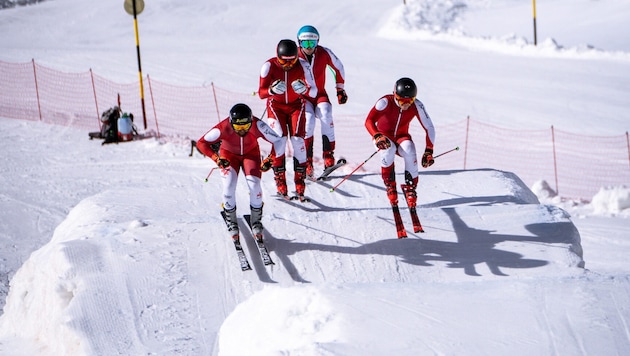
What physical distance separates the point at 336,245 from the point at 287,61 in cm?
236

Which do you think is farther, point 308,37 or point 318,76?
point 318,76

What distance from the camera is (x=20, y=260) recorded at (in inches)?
410

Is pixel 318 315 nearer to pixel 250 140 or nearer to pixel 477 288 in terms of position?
pixel 477 288

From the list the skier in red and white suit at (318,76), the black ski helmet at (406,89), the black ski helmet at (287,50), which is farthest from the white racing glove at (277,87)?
the black ski helmet at (406,89)

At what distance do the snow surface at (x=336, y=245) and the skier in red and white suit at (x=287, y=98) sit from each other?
0.55m

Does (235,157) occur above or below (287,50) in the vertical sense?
below

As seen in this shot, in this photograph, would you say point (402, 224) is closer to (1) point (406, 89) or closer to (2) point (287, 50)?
(1) point (406, 89)

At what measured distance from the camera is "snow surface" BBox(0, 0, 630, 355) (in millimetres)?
6094

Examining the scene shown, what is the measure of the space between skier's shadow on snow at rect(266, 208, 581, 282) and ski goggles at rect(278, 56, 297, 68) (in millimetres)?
2196

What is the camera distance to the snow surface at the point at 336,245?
6.09 meters

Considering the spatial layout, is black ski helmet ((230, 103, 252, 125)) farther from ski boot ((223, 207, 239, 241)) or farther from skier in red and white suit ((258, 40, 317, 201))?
skier in red and white suit ((258, 40, 317, 201))

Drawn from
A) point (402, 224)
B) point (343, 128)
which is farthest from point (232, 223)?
point (343, 128)

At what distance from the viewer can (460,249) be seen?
885 cm

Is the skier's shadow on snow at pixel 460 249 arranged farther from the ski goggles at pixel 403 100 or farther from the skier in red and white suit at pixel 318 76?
the skier in red and white suit at pixel 318 76
